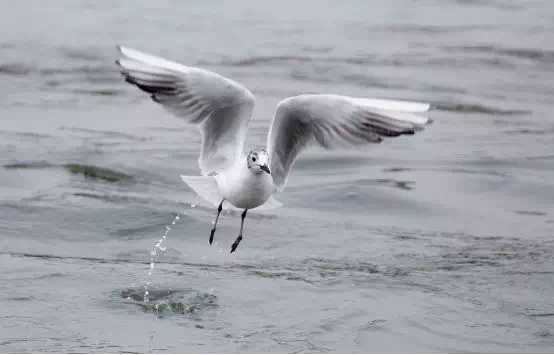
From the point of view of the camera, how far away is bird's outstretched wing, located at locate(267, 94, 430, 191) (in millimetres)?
9547

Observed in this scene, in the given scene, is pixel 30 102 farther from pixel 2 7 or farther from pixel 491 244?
pixel 491 244

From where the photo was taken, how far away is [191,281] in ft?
37.3

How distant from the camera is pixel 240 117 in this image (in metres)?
9.68

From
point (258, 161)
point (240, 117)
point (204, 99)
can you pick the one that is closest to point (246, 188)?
point (258, 161)

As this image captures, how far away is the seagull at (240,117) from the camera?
948cm

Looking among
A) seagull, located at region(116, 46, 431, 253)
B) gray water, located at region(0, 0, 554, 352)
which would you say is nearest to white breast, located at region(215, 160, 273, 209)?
seagull, located at region(116, 46, 431, 253)

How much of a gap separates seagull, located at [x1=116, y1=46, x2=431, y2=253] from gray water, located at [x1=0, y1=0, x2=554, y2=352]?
1.32 meters

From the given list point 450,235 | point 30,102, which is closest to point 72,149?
point 30,102

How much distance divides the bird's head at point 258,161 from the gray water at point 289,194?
62.3 inches

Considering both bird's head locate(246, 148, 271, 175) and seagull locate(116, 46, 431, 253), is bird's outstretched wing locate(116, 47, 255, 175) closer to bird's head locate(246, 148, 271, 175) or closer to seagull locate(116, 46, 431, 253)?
seagull locate(116, 46, 431, 253)

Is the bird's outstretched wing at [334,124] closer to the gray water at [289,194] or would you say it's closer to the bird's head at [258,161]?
the bird's head at [258,161]

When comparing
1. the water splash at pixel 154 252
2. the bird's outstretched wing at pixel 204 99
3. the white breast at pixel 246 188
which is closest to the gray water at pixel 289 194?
the water splash at pixel 154 252

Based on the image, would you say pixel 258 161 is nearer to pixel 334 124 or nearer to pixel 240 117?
pixel 240 117

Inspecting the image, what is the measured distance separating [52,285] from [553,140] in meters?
9.37
